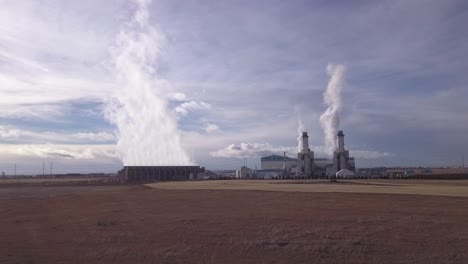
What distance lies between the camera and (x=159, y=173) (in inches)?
5330

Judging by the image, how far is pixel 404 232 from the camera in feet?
66.6

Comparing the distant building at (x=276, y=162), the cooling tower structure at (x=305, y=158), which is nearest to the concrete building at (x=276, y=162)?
the distant building at (x=276, y=162)

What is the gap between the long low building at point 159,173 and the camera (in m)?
131

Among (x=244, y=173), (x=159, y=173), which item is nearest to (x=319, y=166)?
(x=244, y=173)

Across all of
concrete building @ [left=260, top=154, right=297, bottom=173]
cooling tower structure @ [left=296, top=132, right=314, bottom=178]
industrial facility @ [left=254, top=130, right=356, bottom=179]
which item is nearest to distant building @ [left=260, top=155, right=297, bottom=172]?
concrete building @ [left=260, top=154, right=297, bottom=173]

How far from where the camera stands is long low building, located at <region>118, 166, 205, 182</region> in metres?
131

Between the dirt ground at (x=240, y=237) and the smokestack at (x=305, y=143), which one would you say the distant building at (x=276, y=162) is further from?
the dirt ground at (x=240, y=237)

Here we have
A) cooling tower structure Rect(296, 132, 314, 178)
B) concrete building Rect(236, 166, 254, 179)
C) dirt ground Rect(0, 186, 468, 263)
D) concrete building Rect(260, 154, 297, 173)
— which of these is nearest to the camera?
dirt ground Rect(0, 186, 468, 263)

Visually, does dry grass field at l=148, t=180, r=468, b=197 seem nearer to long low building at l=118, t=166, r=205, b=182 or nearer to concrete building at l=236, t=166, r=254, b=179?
long low building at l=118, t=166, r=205, b=182

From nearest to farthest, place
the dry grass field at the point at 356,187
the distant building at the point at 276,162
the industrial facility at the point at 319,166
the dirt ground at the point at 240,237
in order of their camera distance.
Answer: the dirt ground at the point at 240,237 → the dry grass field at the point at 356,187 → the industrial facility at the point at 319,166 → the distant building at the point at 276,162

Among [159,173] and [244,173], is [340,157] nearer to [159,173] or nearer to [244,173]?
[244,173]

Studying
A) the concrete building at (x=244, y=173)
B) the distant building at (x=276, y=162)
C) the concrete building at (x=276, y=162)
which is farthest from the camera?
the distant building at (x=276, y=162)

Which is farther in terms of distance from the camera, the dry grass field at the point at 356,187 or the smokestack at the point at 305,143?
the smokestack at the point at 305,143

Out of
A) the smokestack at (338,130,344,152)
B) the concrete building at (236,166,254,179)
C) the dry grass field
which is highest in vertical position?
the smokestack at (338,130,344,152)
